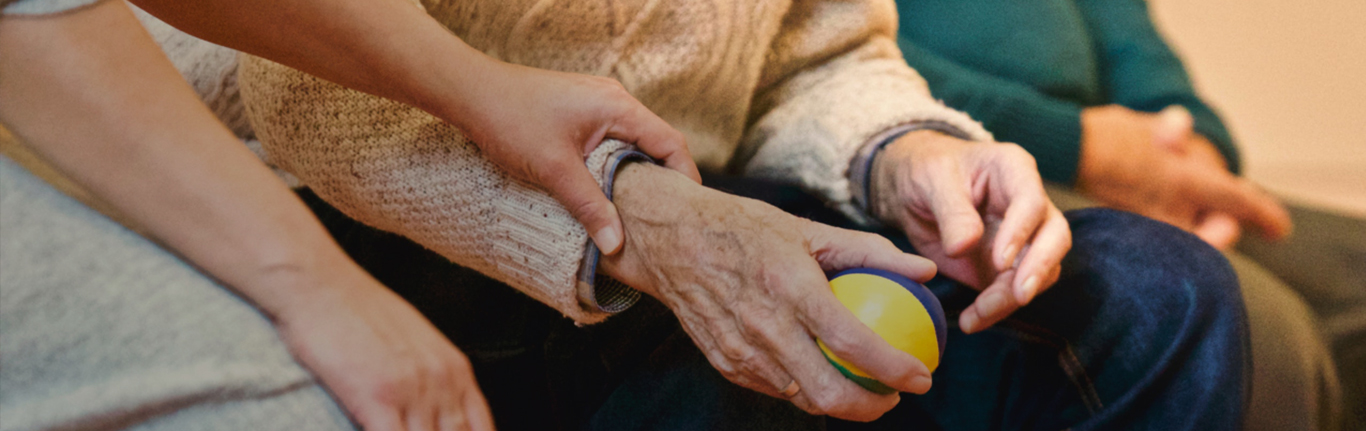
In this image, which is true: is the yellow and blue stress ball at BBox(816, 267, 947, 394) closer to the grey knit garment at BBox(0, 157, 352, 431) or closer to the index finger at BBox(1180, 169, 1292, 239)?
the grey knit garment at BBox(0, 157, 352, 431)

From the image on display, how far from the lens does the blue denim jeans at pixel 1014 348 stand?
0.43m

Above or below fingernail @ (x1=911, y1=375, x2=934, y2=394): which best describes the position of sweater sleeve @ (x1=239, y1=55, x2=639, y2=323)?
above

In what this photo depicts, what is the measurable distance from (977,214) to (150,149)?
0.51m

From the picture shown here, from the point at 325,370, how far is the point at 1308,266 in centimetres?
78

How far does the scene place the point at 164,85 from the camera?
26 centimetres

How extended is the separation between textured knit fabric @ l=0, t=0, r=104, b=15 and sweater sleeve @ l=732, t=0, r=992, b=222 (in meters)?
0.44

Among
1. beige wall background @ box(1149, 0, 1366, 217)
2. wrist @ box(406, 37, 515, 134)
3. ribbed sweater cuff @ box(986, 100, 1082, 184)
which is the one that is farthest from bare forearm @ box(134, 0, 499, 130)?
beige wall background @ box(1149, 0, 1366, 217)

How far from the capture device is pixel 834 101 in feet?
1.87

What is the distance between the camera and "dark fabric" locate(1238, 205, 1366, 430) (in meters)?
0.53

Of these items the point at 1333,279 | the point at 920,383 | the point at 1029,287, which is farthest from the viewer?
the point at 1333,279

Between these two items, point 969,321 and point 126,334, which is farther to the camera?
point 969,321

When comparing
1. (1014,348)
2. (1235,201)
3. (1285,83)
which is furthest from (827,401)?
(1285,83)

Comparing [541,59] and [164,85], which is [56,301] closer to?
[164,85]

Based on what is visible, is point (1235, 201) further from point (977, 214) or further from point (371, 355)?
point (371, 355)
